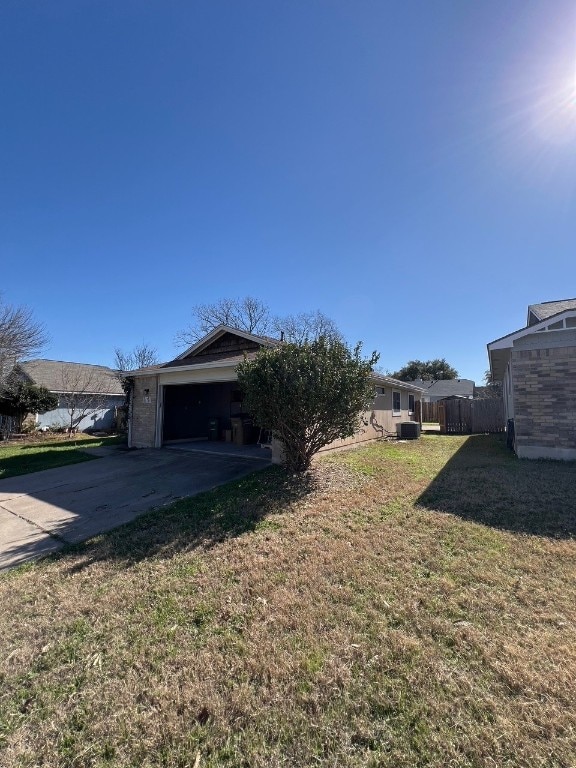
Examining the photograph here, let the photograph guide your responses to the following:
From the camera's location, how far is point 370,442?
537 inches

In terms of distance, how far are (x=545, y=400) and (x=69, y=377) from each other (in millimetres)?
25630

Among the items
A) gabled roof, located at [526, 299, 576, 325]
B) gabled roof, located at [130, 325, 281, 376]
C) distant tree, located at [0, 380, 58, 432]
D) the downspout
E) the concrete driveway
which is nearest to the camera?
the concrete driveway

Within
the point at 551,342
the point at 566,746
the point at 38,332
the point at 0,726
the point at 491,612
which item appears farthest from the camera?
the point at 38,332

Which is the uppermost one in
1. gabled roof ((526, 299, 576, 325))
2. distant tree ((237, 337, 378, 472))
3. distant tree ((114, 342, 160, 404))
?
distant tree ((114, 342, 160, 404))

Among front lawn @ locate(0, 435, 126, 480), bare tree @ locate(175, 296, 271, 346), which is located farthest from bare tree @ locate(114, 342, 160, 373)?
front lawn @ locate(0, 435, 126, 480)

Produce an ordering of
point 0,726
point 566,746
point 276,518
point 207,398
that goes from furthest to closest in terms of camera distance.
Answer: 1. point 207,398
2. point 276,518
3. point 0,726
4. point 566,746

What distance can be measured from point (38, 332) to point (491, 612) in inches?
795

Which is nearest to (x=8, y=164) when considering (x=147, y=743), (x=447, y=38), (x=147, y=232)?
(x=147, y=232)

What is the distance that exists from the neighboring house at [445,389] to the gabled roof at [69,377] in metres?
33.7

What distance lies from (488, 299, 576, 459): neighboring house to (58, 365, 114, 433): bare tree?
66.8 ft

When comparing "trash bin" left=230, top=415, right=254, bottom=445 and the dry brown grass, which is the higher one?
"trash bin" left=230, top=415, right=254, bottom=445

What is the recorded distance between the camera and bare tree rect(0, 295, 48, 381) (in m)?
15.5

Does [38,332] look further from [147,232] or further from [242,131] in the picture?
[242,131]

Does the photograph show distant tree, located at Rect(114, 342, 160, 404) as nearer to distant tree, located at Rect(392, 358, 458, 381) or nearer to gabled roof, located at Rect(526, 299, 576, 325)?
gabled roof, located at Rect(526, 299, 576, 325)
